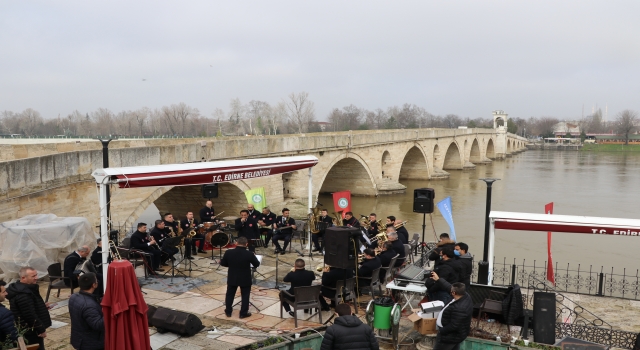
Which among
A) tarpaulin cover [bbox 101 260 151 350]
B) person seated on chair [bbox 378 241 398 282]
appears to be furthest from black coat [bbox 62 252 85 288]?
person seated on chair [bbox 378 241 398 282]

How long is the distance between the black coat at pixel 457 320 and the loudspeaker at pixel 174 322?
2993mm

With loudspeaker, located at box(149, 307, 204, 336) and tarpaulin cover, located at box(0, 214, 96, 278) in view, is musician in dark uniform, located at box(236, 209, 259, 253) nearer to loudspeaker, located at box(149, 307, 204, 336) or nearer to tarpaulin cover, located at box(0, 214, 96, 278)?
tarpaulin cover, located at box(0, 214, 96, 278)

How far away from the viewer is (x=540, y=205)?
28156 mm

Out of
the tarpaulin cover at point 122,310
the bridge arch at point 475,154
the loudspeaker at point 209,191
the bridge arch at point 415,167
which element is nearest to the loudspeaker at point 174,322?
the tarpaulin cover at point 122,310

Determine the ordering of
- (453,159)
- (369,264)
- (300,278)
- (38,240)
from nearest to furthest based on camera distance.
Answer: (300,278) → (369,264) → (38,240) → (453,159)

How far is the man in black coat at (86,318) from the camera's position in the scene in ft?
15.4

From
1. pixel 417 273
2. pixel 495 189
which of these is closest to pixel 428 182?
pixel 495 189

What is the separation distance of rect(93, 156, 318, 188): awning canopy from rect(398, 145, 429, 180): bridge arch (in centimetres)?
3087

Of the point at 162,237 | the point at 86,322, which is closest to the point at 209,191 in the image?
the point at 162,237

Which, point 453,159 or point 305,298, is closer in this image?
point 305,298

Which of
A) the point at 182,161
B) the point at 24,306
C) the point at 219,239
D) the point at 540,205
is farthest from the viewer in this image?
the point at 540,205

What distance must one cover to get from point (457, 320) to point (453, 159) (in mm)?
48390

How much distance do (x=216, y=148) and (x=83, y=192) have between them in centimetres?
481

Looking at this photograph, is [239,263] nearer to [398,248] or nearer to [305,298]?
[305,298]
